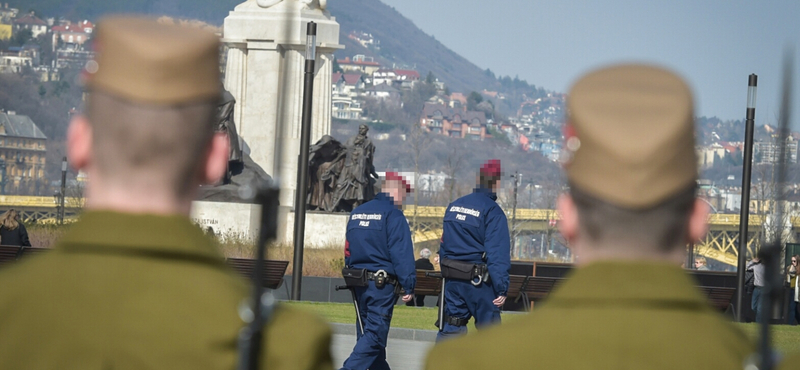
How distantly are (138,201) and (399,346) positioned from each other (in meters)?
13.9

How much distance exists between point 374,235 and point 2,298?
9302 mm

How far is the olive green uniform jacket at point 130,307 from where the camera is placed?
7.47 ft

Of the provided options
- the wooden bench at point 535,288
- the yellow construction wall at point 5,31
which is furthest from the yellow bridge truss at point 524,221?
the yellow construction wall at point 5,31

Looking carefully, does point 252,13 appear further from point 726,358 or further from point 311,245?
point 726,358

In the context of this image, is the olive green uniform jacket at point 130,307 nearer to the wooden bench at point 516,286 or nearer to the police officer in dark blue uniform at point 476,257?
the police officer in dark blue uniform at point 476,257

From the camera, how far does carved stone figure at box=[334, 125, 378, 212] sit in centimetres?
3394

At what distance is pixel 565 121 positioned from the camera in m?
2.60

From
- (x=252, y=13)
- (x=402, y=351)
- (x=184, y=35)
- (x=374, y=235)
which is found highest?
(x=252, y=13)

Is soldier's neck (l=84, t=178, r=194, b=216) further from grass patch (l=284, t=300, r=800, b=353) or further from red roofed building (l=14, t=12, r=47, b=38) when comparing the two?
red roofed building (l=14, t=12, r=47, b=38)

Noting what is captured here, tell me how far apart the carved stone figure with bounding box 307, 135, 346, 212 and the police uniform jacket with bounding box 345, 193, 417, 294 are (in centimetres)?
2239

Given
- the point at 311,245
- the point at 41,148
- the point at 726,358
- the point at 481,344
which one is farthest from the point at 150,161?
the point at 41,148

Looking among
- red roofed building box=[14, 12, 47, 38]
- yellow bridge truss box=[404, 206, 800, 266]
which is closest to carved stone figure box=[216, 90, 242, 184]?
yellow bridge truss box=[404, 206, 800, 266]

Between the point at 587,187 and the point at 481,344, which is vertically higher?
the point at 587,187

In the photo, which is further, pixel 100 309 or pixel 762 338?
pixel 762 338
